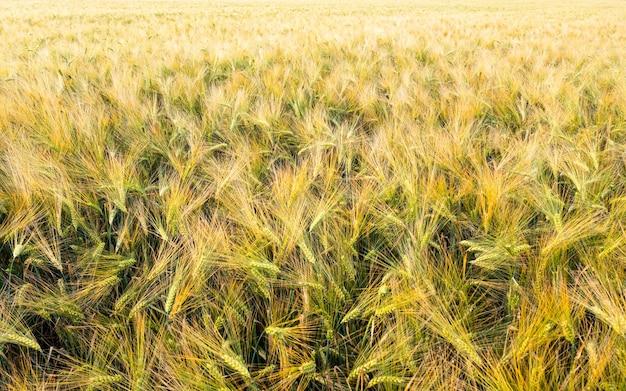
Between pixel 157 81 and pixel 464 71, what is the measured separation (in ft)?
6.30

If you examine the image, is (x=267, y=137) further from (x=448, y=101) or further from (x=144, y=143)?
(x=448, y=101)

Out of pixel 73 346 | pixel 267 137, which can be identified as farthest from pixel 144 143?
pixel 73 346

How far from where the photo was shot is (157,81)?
230cm

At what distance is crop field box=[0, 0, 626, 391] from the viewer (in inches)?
28.9

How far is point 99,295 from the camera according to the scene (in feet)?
2.93

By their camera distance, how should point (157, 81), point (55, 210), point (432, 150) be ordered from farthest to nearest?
point (157, 81) < point (432, 150) < point (55, 210)

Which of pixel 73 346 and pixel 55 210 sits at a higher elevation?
pixel 55 210

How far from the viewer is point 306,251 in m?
0.86

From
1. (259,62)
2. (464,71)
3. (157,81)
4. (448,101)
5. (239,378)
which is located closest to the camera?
(239,378)

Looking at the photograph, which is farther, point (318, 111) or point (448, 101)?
point (448, 101)

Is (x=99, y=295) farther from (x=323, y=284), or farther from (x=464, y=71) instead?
(x=464, y=71)

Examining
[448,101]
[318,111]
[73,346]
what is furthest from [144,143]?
[448,101]

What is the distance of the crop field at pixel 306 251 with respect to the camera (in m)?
0.73

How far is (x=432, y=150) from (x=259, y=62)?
6.43ft
